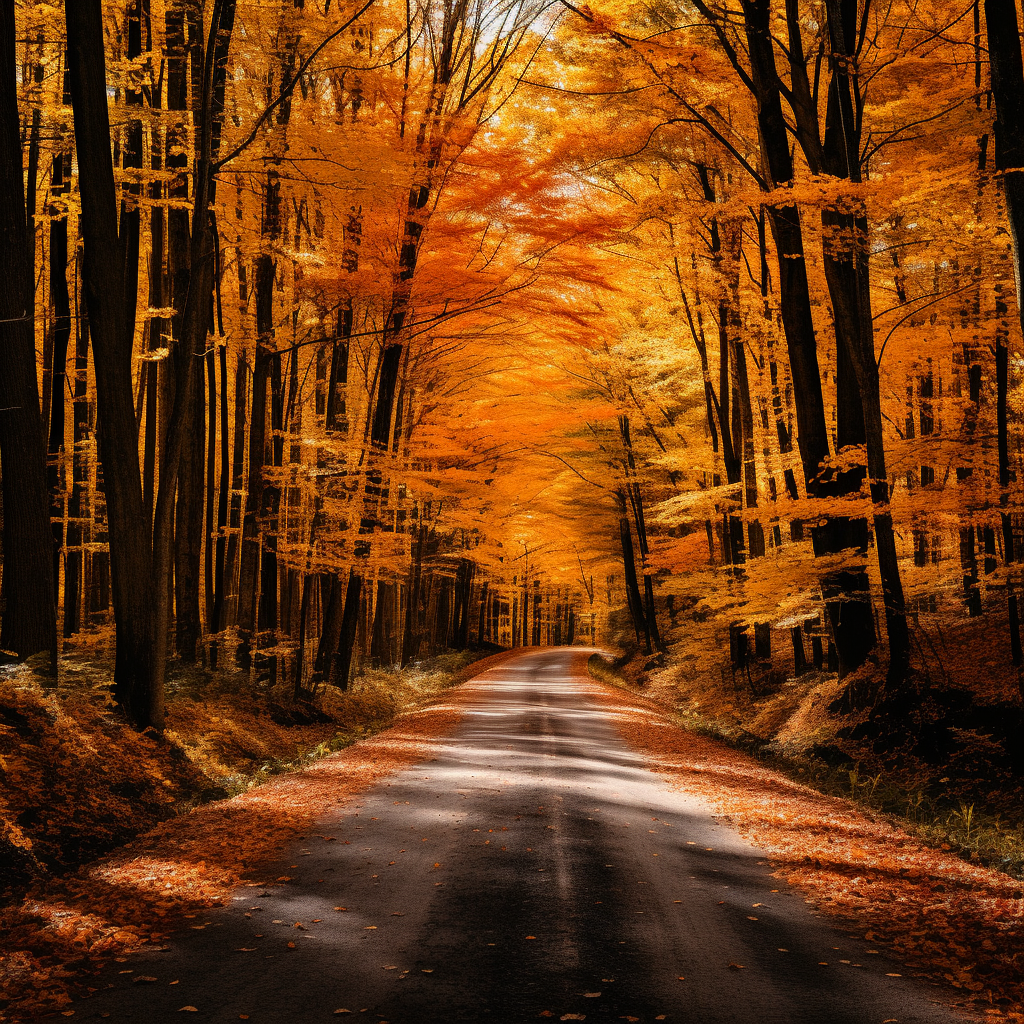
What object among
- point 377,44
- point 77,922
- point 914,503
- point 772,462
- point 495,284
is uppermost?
point 377,44

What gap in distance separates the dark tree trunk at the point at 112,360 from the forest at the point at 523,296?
4 centimetres

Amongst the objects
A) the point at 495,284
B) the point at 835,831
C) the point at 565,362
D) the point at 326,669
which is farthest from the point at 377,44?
the point at 835,831

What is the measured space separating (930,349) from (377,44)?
1258 cm

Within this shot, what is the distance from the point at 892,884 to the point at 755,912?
1.30m

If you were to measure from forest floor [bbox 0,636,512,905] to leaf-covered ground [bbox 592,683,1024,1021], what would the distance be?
17.8ft

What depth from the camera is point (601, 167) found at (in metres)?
16.2

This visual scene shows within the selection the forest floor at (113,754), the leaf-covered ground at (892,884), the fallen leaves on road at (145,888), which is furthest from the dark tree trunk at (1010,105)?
the forest floor at (113,754)

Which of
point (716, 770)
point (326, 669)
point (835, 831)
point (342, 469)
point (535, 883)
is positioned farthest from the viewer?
point (326, 669)

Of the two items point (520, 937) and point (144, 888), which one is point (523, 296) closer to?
point (144, 888)

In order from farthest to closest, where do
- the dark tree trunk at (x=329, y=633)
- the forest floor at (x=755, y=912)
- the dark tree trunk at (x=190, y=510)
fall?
the dark tree trunk at (x=329, y=633) < the dark tree trunk at (x=190, y=510) < the forest floor at (x=755, y=912)

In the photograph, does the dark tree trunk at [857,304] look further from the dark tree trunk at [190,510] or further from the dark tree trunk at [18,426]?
the dark tree trunk at [190,510]

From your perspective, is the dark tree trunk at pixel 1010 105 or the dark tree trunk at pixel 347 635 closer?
the dark tree trunk at pixel 1010 105

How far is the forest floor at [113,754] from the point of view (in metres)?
6.21

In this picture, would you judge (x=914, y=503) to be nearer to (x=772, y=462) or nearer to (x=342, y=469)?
(x=772, y=462)
